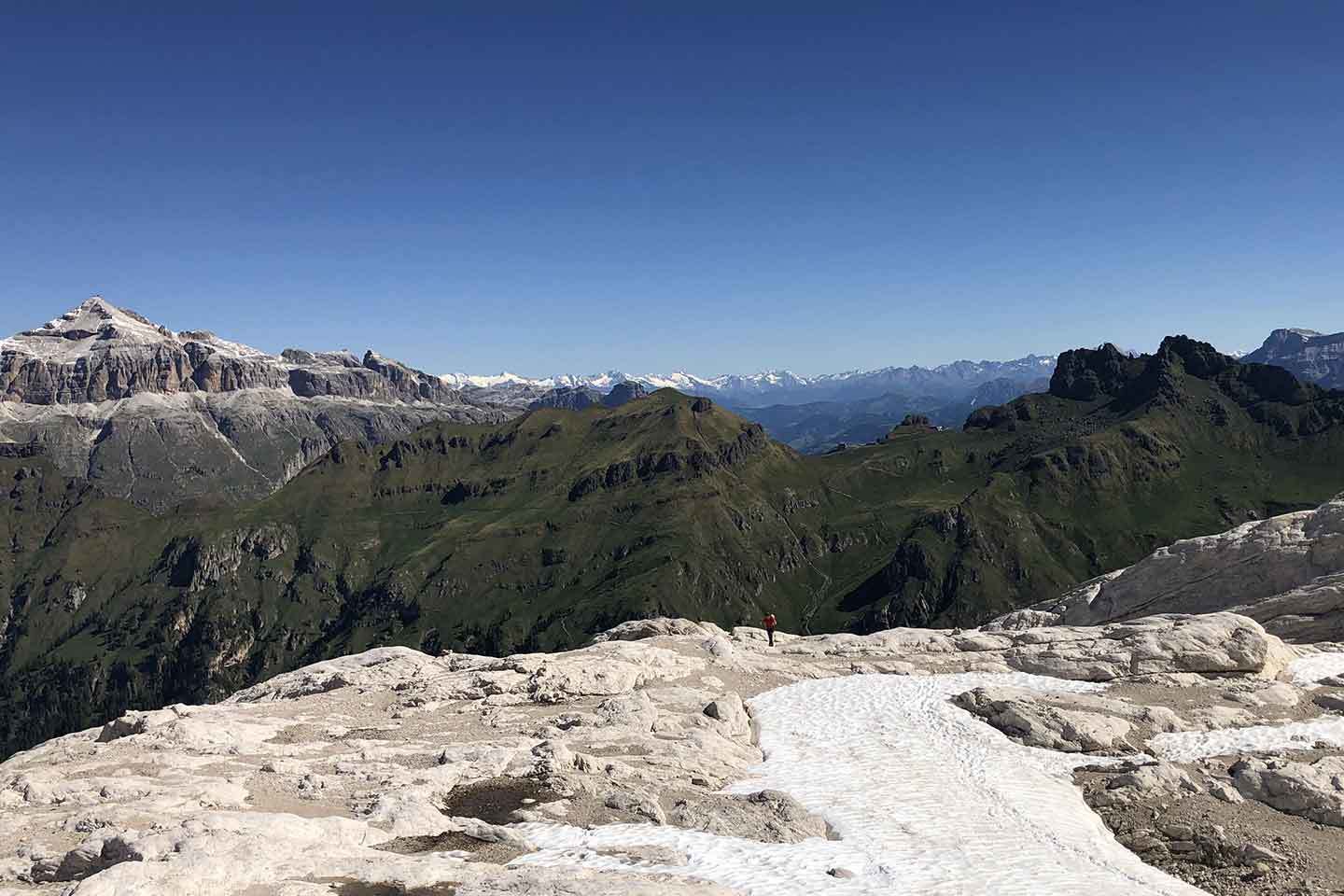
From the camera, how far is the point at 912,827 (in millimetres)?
31766

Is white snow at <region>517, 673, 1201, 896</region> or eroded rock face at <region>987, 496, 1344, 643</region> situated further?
eroded rock face at <region>987, 496, 1344, 643</region>

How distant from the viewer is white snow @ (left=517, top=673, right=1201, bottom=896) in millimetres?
27062

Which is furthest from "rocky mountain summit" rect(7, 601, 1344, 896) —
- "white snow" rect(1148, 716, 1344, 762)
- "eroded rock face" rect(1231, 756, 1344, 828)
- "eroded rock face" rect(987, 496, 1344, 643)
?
"eroded rock face" rect(987, 496, 1344, 643)

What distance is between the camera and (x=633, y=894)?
2302cm

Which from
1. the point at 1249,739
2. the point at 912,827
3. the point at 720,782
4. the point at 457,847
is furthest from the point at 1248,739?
the point at 457,847

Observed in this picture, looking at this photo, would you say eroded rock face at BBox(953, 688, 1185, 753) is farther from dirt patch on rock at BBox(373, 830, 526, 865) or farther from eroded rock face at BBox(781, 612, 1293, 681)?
dirt patch on rock at BBox(373, 830, 526, 865)

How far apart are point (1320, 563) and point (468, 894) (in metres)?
73.9

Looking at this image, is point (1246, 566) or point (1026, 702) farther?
point (1246, 566)

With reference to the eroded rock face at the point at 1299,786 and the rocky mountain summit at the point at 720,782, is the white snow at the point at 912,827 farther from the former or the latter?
the eroded rock face at the point at 1299,786

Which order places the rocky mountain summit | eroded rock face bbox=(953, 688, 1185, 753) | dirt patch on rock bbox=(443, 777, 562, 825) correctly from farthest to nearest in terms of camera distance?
eroded rock face bbox=(953, 688, 1185, 753) → dirt patch on rock bbox=(443, 777, 562, 825) → the rocky mountain summit

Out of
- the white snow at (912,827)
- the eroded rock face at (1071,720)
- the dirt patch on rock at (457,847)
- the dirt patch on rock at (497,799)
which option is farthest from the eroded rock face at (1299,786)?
the dirt patch on rock at (457,847)

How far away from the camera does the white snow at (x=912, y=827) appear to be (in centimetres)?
2706

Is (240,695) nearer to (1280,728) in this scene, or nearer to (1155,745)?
(1155,745)

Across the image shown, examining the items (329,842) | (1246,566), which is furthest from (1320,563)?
(329,842)
